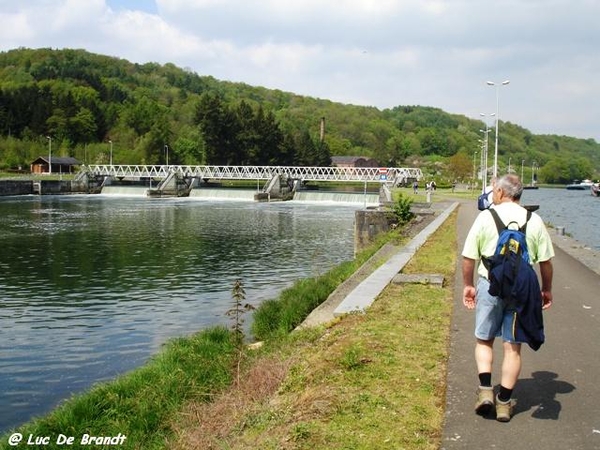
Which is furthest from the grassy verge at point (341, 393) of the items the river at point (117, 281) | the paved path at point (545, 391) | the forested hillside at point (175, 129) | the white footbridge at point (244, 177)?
the forested hillside at point (175, 129)

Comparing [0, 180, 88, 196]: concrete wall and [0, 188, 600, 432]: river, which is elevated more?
[0, 180, 88, 196]: concrete wall

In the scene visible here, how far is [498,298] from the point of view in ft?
18.0

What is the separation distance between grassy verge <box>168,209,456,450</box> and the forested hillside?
100582 mm

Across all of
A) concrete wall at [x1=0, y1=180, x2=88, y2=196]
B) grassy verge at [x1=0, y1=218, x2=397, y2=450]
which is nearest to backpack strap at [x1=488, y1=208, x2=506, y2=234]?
grassy verge at [x1=0, y1=218, x2=397, y2=450]

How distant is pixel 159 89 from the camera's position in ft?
594

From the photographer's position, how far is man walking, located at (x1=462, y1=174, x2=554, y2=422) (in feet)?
18.2

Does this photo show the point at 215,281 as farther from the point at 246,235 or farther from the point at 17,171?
the point at 17,171

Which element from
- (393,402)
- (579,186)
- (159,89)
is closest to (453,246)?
(393,402)

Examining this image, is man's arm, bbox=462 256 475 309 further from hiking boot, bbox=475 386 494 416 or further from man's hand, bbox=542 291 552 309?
hiking boot, bbox=475 386 494 416

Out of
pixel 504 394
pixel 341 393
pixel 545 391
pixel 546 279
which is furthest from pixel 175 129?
pixel 504 394

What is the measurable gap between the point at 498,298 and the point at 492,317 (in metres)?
0.20

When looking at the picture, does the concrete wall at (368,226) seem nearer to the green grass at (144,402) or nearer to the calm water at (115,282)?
the calm water at (115,282)

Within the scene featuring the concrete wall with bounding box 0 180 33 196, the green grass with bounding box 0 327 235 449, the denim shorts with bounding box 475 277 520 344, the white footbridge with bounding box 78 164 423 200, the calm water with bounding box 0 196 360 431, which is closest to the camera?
the denim shorts with bounding box 475 277 520 344

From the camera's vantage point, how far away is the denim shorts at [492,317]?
552 cm
